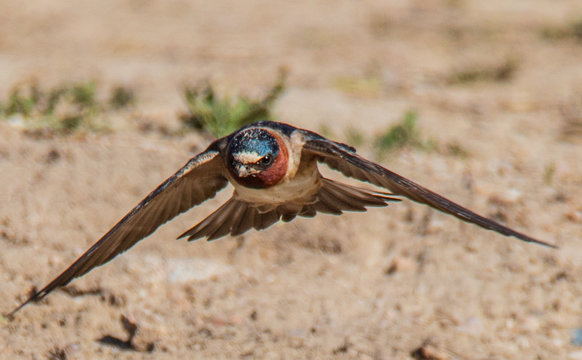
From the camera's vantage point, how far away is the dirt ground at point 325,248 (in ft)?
11.4

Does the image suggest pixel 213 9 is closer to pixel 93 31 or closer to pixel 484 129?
pixel 93 31

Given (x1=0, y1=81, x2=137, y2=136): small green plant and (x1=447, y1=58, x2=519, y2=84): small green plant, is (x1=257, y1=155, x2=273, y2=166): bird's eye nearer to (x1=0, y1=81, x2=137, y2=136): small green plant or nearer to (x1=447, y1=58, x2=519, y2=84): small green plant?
(x1=0, y1=81, x2=137, y2=136): small green plant

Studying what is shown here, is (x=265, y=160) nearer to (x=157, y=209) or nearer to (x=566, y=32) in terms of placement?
(x=157, y=209)

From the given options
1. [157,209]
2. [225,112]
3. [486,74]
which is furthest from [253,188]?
[486,74]

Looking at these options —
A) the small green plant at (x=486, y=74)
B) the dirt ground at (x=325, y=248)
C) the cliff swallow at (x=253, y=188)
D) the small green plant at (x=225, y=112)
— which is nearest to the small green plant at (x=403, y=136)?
the dirt ground at (x=325, y=248)

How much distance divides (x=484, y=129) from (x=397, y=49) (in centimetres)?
254

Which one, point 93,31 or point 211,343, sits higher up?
point 211,343

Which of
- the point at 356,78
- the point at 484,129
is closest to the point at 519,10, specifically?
the point at 356,78

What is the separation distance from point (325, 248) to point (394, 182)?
4.20ft

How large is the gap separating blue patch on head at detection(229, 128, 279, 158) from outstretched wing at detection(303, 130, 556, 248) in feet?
→ 0.42

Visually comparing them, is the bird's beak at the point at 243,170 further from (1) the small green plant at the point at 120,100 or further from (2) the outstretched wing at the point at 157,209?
(1) the small green plant at the point at 120,100

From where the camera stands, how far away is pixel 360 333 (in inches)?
139

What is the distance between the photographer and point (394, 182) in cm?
295

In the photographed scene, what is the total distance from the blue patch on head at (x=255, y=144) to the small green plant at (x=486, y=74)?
400 centimetres
